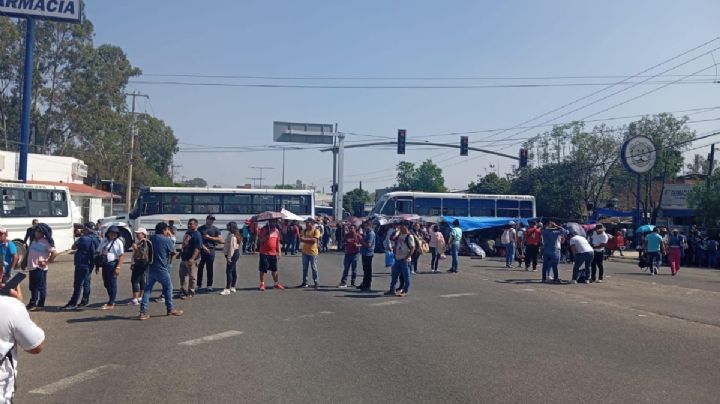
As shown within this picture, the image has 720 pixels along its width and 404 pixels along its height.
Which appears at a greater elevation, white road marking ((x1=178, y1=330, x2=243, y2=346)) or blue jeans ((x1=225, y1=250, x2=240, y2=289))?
blue jeans ((x1=225, y1=250, x2=240, y2=289))

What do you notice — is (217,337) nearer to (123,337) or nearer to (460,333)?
(123,337)

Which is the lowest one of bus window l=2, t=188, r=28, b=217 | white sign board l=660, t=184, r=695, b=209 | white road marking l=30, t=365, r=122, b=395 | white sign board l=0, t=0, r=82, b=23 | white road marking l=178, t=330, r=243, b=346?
white road marking l=30, t=365, r=122, b=395

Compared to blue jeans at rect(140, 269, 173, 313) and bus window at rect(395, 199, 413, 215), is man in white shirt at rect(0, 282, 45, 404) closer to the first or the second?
blue jeans at rect(140, 269, 173, 313)

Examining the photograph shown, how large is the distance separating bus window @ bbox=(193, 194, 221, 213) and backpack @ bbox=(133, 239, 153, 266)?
77.7 ft

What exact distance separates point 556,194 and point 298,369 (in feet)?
172

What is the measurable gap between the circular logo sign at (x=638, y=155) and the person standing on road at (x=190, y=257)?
2961 centimetres

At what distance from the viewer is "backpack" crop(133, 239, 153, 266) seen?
1224cm

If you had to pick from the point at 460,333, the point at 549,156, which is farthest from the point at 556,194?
the point at 460,333

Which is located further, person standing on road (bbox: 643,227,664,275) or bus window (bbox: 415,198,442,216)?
bus window (bbox: 415,198,442,216)

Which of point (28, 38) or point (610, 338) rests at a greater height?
point (28, 38)

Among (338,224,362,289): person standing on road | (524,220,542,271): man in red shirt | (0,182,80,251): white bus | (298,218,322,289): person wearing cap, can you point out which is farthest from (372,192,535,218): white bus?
(298,218,322,289): person wearing cap

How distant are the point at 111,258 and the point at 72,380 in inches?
220

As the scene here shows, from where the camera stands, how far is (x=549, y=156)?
59.8m

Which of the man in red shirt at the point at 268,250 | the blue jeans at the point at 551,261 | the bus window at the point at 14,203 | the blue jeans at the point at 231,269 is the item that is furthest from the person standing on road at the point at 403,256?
the bus window at the point at 14,203
